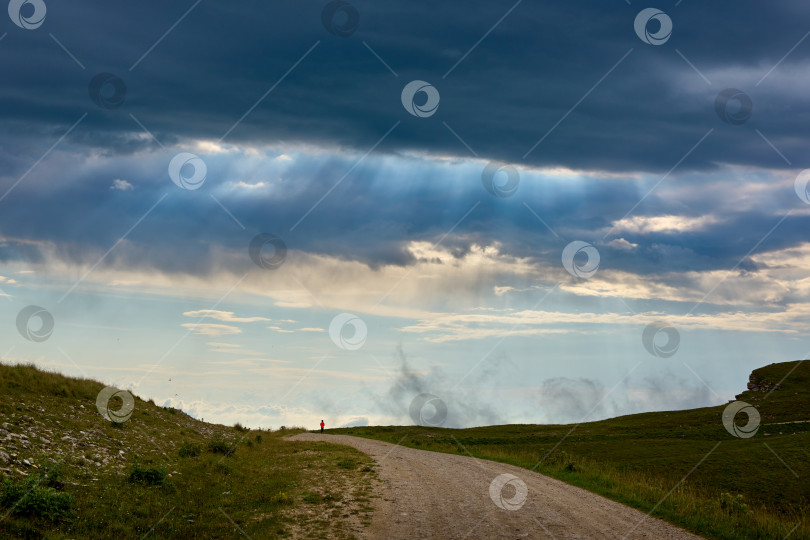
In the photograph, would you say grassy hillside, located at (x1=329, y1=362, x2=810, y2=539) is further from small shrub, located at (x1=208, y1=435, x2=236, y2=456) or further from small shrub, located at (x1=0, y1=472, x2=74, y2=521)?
small shrub, located at (x1=0, y1=472, x2=74, y2=521)

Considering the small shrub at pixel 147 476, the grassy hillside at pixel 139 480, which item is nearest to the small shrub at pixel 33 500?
the grassy hillside at pixel 139 480

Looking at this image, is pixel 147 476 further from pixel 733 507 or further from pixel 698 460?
pixel 698 460

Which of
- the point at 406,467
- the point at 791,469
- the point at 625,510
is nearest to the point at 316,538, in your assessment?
the point at 625,510

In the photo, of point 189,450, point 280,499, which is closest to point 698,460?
point 189,450

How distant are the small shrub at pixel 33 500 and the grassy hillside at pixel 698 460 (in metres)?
20.1

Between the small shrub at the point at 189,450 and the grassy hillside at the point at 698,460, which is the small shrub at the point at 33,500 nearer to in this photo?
the small shrub at the point at 189,450

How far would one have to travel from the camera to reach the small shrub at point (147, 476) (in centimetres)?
2167

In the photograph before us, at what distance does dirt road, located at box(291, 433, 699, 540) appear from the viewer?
1659 centimetres

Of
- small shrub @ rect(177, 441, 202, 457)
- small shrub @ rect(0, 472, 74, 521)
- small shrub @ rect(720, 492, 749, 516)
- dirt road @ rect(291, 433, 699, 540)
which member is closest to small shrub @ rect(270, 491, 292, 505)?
dirt road @ rect(291, 433, 699, 540)

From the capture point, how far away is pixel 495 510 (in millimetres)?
18984

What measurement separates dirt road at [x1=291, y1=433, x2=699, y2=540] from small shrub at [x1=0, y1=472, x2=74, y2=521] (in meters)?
9.25

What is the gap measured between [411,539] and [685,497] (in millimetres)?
14657

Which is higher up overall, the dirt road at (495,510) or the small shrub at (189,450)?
the small shrub at (189,450)

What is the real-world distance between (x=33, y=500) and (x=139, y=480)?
5865mm
